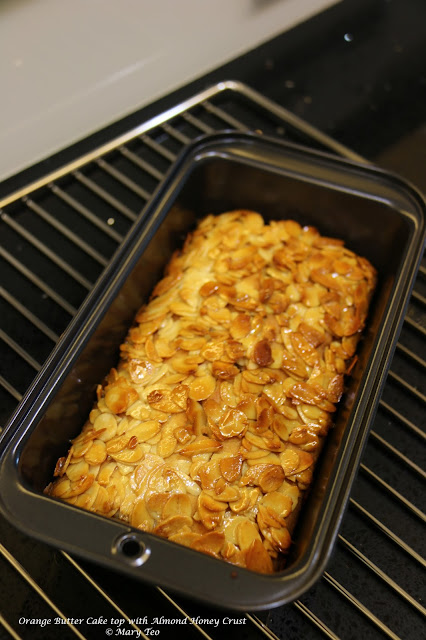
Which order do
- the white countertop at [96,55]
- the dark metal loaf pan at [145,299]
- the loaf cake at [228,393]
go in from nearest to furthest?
1. the dark metal loaf pan at [145,299]
2. the loaf cake at [228,393]
3. the white countertop at [96,55]

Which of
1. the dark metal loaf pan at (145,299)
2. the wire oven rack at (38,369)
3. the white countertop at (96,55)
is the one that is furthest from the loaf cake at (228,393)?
the white countertop at (96,55)

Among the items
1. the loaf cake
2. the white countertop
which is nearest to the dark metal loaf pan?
the loaf cake

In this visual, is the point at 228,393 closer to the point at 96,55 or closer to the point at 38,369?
the point at 38,369

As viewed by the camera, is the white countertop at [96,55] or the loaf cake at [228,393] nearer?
the loaf cake at [228,393]

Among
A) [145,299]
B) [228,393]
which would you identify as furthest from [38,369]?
[228,393]

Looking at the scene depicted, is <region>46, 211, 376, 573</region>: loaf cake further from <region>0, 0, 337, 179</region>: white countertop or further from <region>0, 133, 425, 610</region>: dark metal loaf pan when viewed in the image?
<region>0, 0, 337, 179</region>: white countertop

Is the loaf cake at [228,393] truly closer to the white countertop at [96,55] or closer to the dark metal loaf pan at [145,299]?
the dark metal loaf pan at [145,299]

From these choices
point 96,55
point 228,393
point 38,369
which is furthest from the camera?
point 96,55
